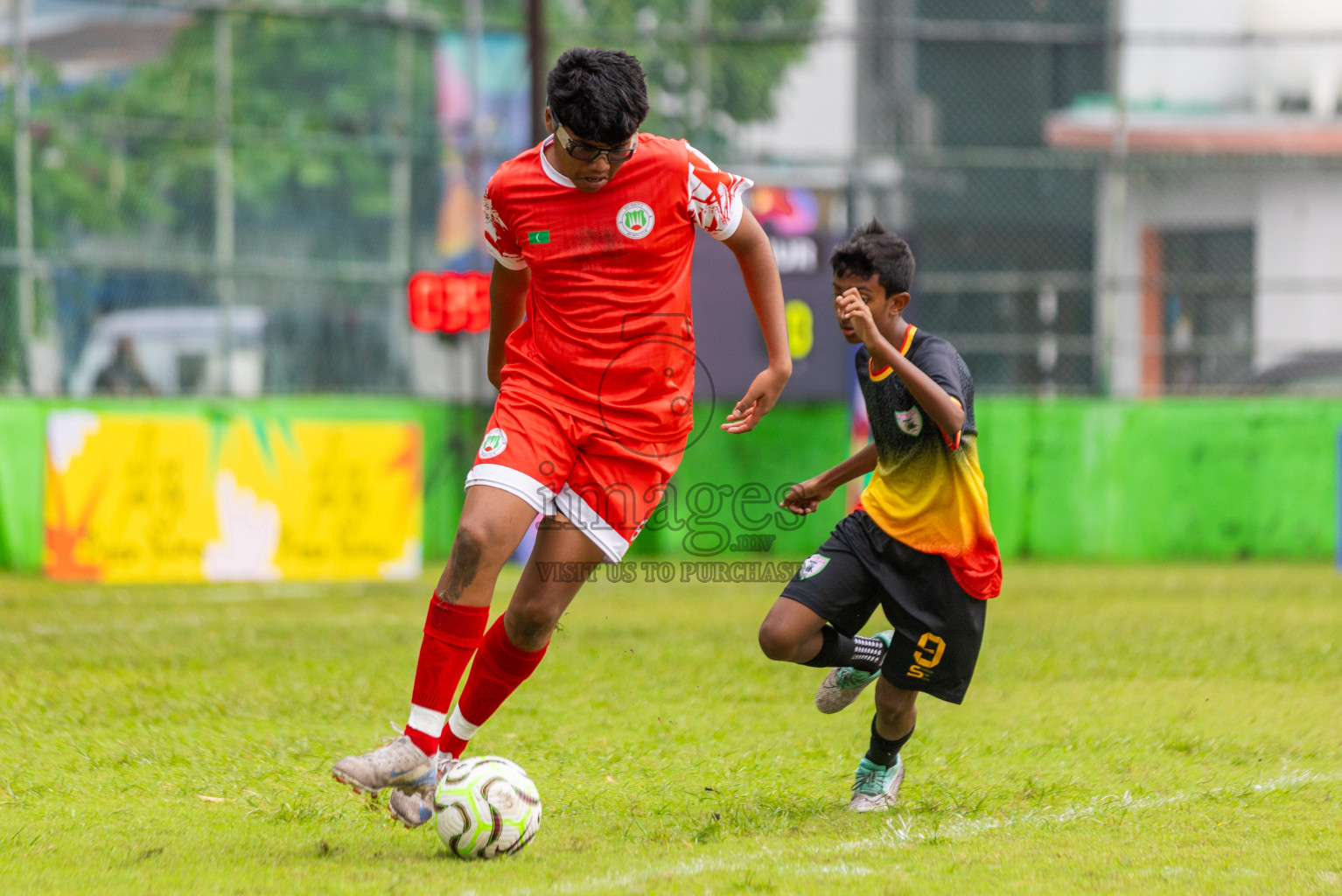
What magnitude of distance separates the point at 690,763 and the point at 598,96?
2.38 meters

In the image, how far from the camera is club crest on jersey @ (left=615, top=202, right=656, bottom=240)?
14.4 ft

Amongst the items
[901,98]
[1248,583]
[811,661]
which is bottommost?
[1248,583]

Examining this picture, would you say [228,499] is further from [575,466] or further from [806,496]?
[575,466]

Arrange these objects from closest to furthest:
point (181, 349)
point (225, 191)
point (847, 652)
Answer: point (847, 652) < point (181, 349) < point (225, 191)

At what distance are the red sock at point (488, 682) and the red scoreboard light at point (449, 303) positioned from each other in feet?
31.1

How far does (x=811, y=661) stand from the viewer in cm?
492

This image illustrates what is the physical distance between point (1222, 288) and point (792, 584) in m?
11.7

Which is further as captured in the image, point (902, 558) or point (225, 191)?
point (225, 191)

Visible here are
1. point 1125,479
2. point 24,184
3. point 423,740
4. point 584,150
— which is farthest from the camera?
point 1125,479

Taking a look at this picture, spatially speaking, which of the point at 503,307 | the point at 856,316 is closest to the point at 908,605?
the point at 856,316

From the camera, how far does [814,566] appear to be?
4.91 m

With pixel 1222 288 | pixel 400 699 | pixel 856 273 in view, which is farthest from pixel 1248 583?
pixel 856 273

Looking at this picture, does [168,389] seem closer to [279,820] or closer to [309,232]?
[309,232]

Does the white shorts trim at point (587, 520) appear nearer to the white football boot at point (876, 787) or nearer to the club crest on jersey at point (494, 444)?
the club crest on jersey at point (494, 444)
